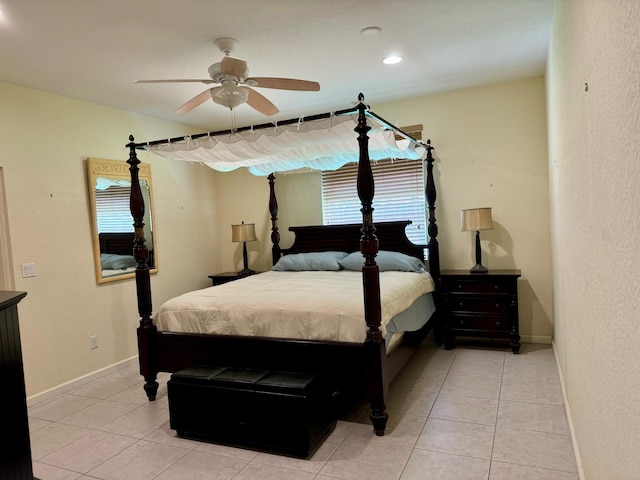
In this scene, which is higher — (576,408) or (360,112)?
(360,112)

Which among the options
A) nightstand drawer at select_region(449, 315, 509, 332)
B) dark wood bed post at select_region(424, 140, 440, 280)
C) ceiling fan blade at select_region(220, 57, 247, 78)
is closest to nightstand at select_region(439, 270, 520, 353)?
nightstand drawer at select_region(449, 315, 509, 332)

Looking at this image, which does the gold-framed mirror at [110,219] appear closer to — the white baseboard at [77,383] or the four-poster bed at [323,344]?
the white baseboard at [77,383]

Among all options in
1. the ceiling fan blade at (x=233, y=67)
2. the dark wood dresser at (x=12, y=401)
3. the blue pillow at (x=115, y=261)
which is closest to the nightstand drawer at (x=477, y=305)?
the ceiling fan blade at (x=233, y=67)

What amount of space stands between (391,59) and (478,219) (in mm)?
1699

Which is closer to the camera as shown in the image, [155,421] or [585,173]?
[585,173]

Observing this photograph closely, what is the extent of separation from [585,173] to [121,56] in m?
3.06

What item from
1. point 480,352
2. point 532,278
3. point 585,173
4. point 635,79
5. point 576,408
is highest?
point 635,79

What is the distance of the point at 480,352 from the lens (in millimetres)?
4230

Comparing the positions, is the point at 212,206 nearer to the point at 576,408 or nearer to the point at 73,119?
the point at 73,119

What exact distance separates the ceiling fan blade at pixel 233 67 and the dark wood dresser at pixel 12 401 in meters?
1.70

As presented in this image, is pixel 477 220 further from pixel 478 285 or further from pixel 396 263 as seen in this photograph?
pixel 396 263

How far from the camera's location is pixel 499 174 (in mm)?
4457

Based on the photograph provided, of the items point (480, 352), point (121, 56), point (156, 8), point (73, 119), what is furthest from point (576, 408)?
point (73, 119)

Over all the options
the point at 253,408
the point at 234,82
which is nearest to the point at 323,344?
the point at 253,408
